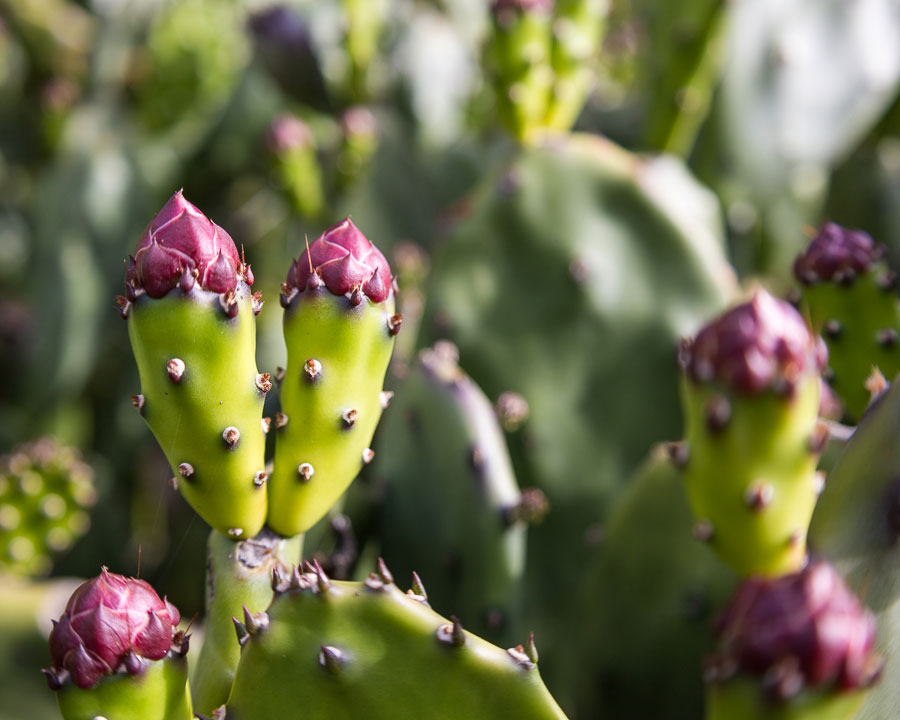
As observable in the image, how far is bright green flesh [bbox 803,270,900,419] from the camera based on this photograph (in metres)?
0.86

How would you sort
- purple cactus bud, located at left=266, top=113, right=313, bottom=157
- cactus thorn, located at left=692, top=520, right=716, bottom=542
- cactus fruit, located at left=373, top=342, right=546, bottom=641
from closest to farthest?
cactus thorn, located at left=692, top=520, right=716, bottom=542 → cactus fruit, located at left=373, top=342, right=546, bottom=641 → purple cactus bud, located at left=266, top=113, right=313, bottom=157

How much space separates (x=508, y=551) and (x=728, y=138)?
1.11 metres

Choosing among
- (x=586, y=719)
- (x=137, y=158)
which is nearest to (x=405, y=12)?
(x=137, y=158)

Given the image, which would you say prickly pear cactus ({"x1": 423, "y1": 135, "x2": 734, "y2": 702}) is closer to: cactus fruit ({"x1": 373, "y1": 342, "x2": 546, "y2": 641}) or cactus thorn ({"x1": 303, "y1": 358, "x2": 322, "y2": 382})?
cactus fruit ({"x1": 373, "y1": 342, "x2": 546, "y2": 641})

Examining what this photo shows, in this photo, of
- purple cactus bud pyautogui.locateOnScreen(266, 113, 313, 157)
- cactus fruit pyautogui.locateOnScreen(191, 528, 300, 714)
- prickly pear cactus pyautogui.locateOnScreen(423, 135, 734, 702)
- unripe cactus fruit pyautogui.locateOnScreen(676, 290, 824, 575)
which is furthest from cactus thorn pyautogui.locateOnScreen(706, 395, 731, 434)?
purple cactus bud pyautogui.locateOnScreen(266, 113, 313, 157)

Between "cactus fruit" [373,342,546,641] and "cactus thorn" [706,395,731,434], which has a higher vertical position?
"cactus thorn" [706,395,731,434]

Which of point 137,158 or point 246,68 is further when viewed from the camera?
point 246,68

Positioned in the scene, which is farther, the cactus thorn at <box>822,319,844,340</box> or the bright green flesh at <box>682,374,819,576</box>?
the cactus thorn at <box>822,319,844,340</box>

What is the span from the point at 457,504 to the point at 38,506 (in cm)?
84

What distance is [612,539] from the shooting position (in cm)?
106

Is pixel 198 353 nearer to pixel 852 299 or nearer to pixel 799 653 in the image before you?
pixel 799 653

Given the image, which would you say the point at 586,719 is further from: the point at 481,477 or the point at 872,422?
the point at 872,422

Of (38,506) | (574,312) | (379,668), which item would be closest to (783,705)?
(379,668)

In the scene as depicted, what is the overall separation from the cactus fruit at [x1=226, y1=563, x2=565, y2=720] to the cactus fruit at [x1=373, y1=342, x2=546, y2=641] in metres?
0.32
